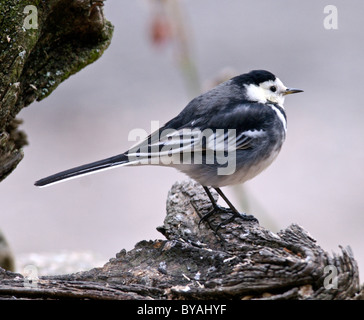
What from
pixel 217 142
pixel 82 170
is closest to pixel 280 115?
pixel 217 142

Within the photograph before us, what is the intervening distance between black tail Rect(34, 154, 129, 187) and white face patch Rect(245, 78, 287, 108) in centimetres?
96

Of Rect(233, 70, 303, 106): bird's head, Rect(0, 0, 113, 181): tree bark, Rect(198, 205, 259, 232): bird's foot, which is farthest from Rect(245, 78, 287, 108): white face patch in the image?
Rect(0, 0, 113, 181): tree bark

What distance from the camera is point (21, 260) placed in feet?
16.4

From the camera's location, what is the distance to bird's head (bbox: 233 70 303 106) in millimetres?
3854

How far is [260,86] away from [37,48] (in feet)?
4.55

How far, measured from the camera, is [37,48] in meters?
3.44

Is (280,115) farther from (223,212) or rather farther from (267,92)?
(223,212)

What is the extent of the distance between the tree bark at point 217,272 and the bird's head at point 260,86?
0.99 m

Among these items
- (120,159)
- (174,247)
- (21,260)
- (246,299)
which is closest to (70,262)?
(21,260)

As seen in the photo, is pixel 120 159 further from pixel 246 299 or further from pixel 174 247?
pixel 246 299

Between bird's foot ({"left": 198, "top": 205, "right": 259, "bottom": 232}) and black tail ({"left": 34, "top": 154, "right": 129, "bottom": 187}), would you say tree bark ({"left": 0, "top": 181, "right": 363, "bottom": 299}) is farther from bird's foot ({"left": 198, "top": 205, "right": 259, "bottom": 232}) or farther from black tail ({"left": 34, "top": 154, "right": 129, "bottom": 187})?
black tail ({"left": 34, "top": 154, "right": 129, "bottom": 187})

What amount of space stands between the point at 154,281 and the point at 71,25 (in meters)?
1.52

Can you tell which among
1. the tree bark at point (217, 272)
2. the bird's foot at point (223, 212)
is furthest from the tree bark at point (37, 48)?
the bird's foot at point (223, 212)

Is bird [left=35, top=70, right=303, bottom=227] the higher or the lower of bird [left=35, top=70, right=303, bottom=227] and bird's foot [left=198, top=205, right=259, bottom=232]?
the higher
